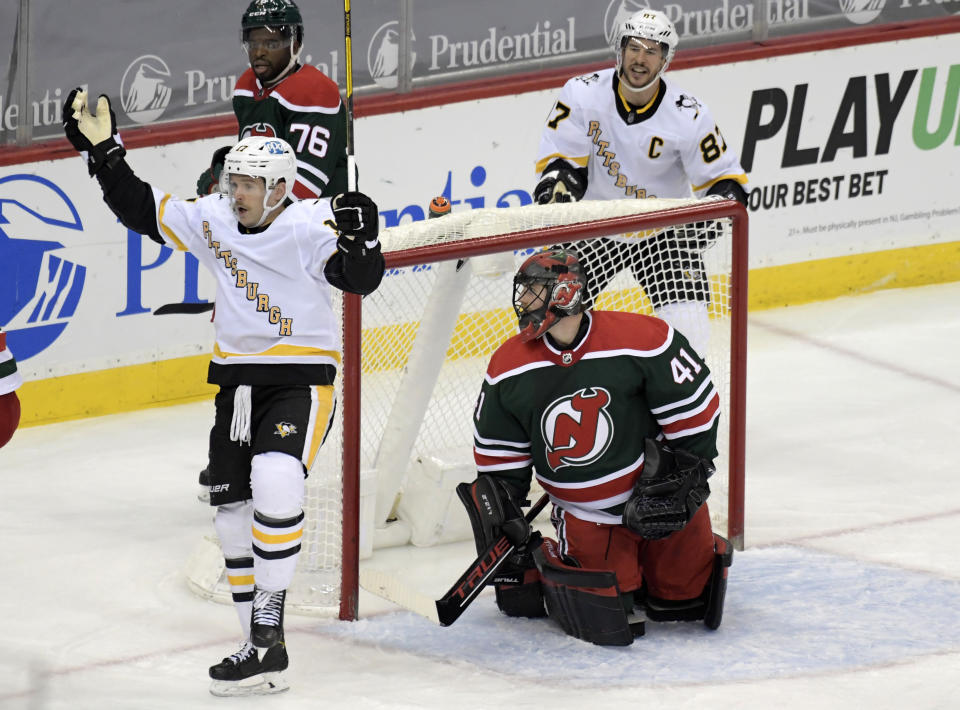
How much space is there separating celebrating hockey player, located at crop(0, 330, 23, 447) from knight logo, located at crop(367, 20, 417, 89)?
3.04m

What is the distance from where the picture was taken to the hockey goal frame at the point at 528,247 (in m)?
4.45

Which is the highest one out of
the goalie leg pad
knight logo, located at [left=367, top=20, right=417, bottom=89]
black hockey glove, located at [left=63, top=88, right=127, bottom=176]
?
knight logo, located at [left=367, top=20, right=417, bottom=89]

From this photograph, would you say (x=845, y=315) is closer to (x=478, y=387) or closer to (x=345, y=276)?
(x=478, y=387)

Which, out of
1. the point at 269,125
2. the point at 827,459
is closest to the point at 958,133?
the point at 827,459

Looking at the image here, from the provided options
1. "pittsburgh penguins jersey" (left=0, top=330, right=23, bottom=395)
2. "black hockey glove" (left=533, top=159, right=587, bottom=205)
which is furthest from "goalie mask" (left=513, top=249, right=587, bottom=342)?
"pittsburgh penguins jersey" (left=0, top=330, right=23, bottom=395)

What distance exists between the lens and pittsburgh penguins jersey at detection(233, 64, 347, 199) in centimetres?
496

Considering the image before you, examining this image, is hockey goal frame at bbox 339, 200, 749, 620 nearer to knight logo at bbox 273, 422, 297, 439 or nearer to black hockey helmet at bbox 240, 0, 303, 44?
knight logo at bbox 273, 422, 297, 439

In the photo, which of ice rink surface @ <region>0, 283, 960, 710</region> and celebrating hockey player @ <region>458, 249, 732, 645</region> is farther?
celebrating hockey player @ <region>458, 249, 732, 645</region>

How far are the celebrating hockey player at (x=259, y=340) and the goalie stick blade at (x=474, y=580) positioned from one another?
45 centimetres

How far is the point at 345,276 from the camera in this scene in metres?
4.03

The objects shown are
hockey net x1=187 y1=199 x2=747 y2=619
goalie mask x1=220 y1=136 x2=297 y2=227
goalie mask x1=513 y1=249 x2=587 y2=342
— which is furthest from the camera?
hockey net x1=187 y1=199 x2=747 y2=619

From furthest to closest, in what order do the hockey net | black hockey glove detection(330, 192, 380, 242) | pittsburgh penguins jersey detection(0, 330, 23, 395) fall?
1. the hockey net
2. black hockey glove detection(330, 192, 380, 242)
3. pittsburgh penguins jersey detection(0, 330, 23, 395)

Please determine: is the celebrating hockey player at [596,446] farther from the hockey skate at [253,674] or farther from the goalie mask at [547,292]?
the hockey skate at [253,674]

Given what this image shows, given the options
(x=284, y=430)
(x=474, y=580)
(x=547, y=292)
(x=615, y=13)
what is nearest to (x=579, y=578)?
(x=474, y=580)
